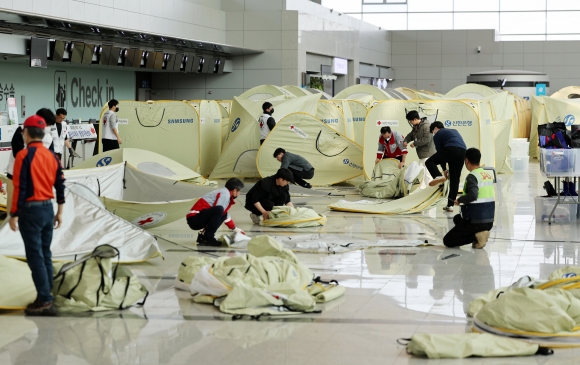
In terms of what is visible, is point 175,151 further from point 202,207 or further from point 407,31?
point 407,31

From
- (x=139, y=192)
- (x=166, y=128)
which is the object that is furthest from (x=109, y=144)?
(x=139, y=192)

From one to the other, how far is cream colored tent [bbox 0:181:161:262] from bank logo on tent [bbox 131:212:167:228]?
0.97 meters

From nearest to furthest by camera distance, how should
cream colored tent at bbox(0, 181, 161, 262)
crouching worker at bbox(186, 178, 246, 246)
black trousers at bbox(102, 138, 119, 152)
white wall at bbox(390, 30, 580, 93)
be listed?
cream colored tent at bbox(0, 181, 161, 262)
crouching worker at bbox(186, 178, 246, 246)
black trousers at bbox(102, 138, 119, 152)
white wall at bbox(390, 30, 580, 93)

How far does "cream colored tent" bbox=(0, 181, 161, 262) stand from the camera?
7977 mm

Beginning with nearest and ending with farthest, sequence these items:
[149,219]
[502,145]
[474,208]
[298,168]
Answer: [474,208] → [149,219] → [298,168] → [502,145]

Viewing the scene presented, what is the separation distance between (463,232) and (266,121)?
764 centimetres

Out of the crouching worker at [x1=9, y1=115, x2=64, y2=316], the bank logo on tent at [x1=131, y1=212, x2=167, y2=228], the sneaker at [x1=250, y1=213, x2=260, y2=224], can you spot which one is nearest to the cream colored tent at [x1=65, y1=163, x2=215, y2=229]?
the bank logo on tent at [x1=131, y1=212, x2=167, y2=228]

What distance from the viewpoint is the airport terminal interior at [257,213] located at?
18.0 ft

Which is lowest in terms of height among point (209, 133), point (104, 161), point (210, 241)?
point (210, 241)

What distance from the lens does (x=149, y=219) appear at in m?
Answer: 9.42

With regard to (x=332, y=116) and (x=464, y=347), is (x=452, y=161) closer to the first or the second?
(x=332, y=116)

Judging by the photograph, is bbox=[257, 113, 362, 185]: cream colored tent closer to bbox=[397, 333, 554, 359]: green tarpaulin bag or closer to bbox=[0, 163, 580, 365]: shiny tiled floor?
bbox=[0, 163, 580, 365]: shiny tiled floor

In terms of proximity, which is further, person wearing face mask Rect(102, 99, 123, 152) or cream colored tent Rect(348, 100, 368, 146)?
cream colored tent Rect(348, 100, 368, 146)

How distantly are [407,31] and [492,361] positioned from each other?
35409 millimetres
